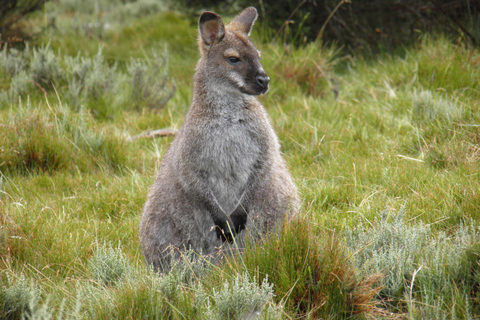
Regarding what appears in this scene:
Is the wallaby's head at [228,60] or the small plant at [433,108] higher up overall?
the wallaby's head at [228,60]

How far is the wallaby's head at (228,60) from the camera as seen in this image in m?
3.97

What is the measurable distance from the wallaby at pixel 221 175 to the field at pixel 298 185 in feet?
0.79

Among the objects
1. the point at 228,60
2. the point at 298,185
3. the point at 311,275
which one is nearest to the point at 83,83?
the point at 228,60

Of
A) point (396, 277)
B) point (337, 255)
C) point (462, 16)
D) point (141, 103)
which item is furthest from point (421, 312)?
point (462, 16)

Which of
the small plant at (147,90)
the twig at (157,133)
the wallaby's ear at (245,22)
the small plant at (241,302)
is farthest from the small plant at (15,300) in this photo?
the small plant at (147,90)

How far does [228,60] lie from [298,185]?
1.48 metres

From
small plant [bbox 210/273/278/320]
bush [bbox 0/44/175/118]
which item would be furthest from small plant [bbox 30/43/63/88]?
small plant [bbox 210/273/278/320]

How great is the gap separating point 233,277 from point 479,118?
11.1 feet

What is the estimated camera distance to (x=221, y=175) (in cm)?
392

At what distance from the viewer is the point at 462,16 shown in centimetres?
768

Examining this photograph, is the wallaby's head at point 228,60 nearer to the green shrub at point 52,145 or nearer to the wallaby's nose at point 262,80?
the wallaby's nose at point 262,80

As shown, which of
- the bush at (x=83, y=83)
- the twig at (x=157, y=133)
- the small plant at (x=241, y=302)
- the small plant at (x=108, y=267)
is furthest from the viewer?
the bush at (x=83, y=83)

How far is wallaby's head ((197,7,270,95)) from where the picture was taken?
3.97 m

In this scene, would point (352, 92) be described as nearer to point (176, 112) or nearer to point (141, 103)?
point (176, 112)
